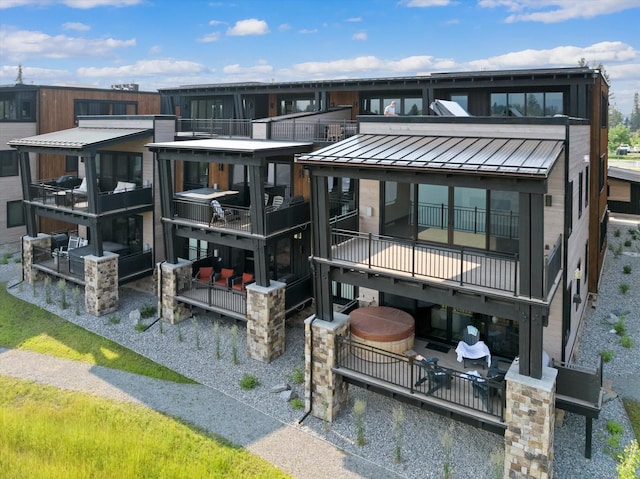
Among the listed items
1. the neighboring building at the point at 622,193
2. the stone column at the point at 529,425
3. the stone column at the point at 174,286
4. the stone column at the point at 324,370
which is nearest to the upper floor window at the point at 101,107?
the stone column at the point at 174,286

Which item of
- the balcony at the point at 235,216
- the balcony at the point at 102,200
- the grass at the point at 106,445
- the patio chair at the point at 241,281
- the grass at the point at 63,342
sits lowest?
the grass at the point at 106,445

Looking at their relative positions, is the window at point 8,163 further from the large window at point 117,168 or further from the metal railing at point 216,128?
the metal railing at point 216,128

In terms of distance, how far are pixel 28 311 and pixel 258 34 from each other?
52295 mm

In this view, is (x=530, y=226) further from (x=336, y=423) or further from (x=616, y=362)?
(x=616, y=362)

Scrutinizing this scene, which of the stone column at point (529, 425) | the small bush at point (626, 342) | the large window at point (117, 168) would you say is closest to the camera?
the stone column at point (529, 425)

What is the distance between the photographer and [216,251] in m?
21.7

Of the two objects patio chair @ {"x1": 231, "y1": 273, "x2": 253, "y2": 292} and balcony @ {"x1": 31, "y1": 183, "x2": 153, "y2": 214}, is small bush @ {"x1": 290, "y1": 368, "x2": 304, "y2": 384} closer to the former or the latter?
patio chair @ {"x1": 231, "y1": 273, "x2": 253, "y2": 292}

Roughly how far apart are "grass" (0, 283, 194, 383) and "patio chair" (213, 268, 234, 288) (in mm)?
4262

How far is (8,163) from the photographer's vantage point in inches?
1158

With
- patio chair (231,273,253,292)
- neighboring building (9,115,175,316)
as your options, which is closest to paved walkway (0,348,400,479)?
neighboring building (9,115,175,316)

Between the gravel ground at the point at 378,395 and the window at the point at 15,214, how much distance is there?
7216mm

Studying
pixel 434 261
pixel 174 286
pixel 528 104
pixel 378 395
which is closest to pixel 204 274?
pixel 174 286

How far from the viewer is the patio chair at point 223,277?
65.8ft

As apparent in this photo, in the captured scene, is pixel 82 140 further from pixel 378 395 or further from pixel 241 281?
pixel 378 395
